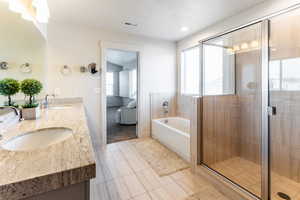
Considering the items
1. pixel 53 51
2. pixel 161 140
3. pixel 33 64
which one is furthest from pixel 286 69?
pixel 53 51

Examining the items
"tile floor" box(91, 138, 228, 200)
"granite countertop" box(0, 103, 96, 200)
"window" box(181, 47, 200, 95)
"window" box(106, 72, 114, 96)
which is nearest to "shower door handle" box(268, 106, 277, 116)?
"tile floor" box(91, 138, 228, 200)

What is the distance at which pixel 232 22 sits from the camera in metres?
2.51

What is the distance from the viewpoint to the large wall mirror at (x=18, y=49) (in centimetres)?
152

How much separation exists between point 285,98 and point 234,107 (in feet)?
2.20

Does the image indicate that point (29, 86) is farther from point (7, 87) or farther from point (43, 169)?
point (43, 169)

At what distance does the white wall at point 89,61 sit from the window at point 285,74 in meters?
2.34

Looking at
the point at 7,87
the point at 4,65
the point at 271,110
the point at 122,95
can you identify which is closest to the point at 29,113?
the point at 7,87

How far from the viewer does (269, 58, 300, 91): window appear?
71.3 inches

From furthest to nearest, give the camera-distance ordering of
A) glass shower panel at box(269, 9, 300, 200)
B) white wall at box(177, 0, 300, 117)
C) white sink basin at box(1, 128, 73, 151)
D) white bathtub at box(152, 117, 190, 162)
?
white bathtub at box(152, 117, 190, 162), white wall at box(177, 0, 300, 117), glass shower panel at box(269, 9, 300, 200), white sink basin at box(1, 128, 73, 151)

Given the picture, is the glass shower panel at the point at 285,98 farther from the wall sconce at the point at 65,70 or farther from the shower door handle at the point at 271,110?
the wall sconce at the point at 65,70

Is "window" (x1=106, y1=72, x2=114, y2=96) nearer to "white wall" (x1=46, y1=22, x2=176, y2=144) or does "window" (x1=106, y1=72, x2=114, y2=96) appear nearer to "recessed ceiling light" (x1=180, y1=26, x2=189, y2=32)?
"white wall" (x1=46, y1=22, x2=176, y2=144)

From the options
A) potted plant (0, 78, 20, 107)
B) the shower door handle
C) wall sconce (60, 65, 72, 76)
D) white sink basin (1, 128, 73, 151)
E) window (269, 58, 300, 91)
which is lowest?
white sink basin (1, 128, 73, 151)

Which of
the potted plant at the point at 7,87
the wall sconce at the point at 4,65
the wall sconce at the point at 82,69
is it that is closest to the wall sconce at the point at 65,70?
the wall sconce at the point at 82,69

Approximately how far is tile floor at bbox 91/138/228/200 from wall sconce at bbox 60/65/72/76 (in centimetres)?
177
